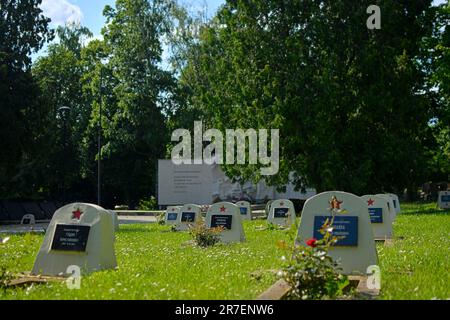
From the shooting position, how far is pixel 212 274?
8.71 m

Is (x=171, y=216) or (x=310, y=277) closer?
(x=310, y=277)

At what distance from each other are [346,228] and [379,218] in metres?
7.51

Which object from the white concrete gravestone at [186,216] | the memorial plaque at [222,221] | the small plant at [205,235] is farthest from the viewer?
the white concrete gravestone at [186,216]

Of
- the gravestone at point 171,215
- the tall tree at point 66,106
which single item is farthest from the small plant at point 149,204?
the gravestone at point 171,215

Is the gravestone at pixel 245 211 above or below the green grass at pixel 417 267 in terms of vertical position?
below

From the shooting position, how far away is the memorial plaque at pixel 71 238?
9.62 m

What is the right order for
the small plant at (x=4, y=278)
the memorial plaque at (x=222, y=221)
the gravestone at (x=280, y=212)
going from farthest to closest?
the gravestone at (x=280, y=212) → the memorial plaque at (x=222, y=221) → the small plant at (x=4, y=278)

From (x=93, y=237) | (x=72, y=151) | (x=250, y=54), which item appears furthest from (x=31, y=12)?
(x=93, y=237)

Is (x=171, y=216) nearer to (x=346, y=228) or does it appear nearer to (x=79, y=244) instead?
(x=79, y=244)

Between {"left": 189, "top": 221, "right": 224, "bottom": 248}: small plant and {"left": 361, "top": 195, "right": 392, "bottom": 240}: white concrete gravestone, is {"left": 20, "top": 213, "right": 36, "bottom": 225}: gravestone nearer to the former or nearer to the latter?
{"left": 189, "top": 221, "right": 224, "bottom": 248}: small plant

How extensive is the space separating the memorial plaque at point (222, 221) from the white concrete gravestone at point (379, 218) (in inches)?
136

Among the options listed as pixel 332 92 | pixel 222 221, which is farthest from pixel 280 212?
pixel 332 92

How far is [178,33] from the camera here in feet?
165

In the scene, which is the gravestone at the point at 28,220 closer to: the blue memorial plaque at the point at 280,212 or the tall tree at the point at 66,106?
the tall tree at the point at 66,106
